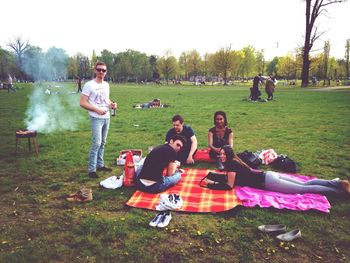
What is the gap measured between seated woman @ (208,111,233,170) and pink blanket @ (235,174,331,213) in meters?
2.16

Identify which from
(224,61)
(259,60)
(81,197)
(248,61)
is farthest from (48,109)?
(259,60)

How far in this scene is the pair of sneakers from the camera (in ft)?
15.9

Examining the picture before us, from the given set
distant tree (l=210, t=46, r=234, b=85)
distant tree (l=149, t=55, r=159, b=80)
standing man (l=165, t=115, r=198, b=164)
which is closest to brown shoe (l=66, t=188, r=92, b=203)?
standing man (l=165, t=115, r=198, b=164)

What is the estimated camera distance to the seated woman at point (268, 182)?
5945 mm

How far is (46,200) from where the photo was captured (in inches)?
232

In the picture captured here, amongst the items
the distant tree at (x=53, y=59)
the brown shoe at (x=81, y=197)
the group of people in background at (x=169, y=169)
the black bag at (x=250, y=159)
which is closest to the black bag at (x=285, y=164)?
the black bag at (x=250, y=159)

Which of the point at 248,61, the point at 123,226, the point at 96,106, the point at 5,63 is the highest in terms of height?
the point at 248,61

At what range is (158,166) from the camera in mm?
6043

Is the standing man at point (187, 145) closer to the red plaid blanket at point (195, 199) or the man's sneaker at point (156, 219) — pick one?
the red plaid blanket at point (195, 199)

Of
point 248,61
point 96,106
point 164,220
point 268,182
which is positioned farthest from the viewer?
point 248,61

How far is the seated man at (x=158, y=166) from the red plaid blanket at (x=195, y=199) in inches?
6.1

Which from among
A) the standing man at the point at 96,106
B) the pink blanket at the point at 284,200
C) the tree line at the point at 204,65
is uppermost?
the tree line at the point at 204,65

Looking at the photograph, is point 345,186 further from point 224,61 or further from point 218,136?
point 224,61

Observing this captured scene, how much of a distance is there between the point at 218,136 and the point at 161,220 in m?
3.97
